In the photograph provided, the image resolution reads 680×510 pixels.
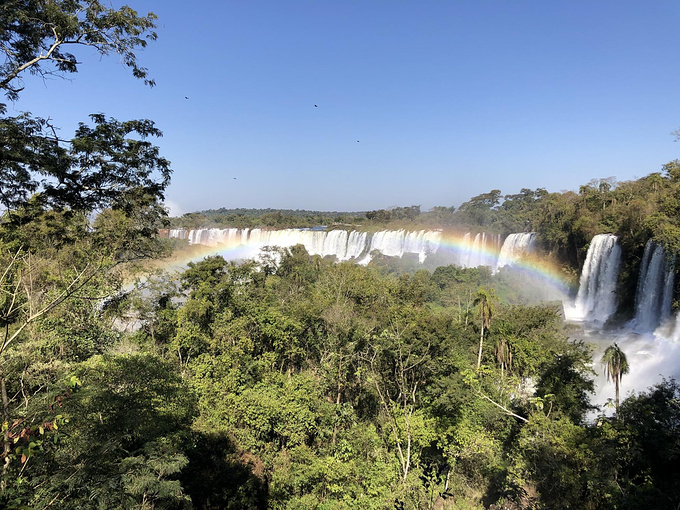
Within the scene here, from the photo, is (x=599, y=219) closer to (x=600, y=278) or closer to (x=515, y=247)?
(x=600, y=278)

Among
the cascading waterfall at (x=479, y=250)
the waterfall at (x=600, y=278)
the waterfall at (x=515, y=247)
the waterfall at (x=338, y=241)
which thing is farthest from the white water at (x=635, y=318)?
the waterfall at (x=338, y=241)

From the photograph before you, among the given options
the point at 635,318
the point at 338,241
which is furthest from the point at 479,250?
the point at 635,318

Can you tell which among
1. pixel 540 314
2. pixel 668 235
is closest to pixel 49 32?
pixel 540 314

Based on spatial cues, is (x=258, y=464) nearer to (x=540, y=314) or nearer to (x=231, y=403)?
(x=231, y=403)

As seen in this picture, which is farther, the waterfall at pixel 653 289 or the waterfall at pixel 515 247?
the waterfall at pixel 515 247

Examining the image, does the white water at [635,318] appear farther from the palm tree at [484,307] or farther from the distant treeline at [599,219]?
the palm tree at [484,307]
